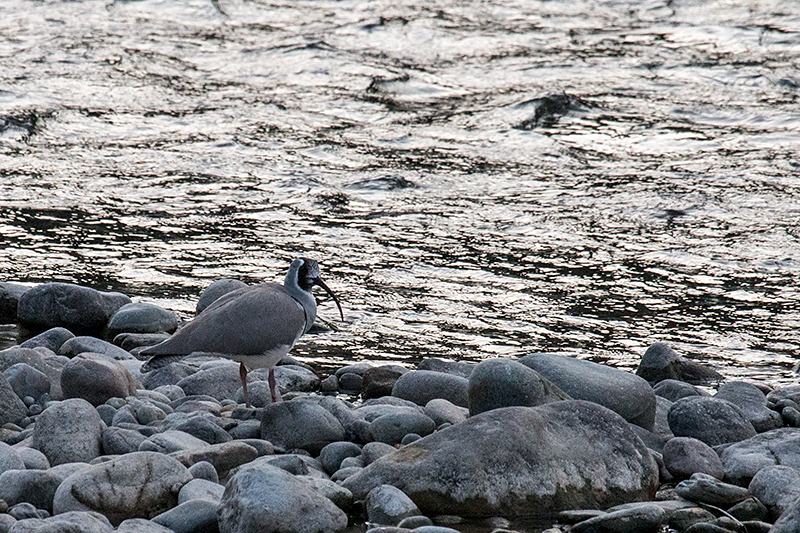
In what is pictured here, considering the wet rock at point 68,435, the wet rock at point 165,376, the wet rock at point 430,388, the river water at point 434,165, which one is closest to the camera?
the wet rock at point 68,435

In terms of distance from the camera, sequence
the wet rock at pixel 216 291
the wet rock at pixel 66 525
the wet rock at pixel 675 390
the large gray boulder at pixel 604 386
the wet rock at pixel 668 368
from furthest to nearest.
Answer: the wet rock at pixel 216 291 → the wet rock at pixel 668 368 → the wet rock at pixel 675 390 → the large gray boulder at pixel 604 386 → the wet rock at pixel 66 525

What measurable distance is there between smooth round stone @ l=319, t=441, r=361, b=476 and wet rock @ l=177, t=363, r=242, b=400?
1720mm

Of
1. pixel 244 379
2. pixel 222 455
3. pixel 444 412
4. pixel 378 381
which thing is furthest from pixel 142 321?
pixel 222 455

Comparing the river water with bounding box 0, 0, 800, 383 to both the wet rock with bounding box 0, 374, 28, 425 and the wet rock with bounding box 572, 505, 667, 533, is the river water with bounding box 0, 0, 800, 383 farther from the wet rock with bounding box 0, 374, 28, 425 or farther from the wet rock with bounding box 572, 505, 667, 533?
the wet rock with bounding box 572, 505, 667, 533

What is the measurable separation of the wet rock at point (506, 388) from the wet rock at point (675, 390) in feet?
5.81

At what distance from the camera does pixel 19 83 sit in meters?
18.6

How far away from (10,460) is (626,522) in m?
3.27

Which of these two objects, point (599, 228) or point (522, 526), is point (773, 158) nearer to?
point (599, 228)

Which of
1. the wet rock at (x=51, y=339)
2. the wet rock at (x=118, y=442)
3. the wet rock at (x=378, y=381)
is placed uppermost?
the wet rock at (x=118, y=442)

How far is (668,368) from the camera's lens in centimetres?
881

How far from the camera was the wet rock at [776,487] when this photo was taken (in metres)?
5.80

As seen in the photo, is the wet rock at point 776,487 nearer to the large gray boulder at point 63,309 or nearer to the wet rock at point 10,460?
the wet rock at point 10,460

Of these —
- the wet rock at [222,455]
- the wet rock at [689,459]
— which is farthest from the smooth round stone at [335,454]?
the wet rock at [689,459]

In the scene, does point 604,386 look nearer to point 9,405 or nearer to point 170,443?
point 170,443
